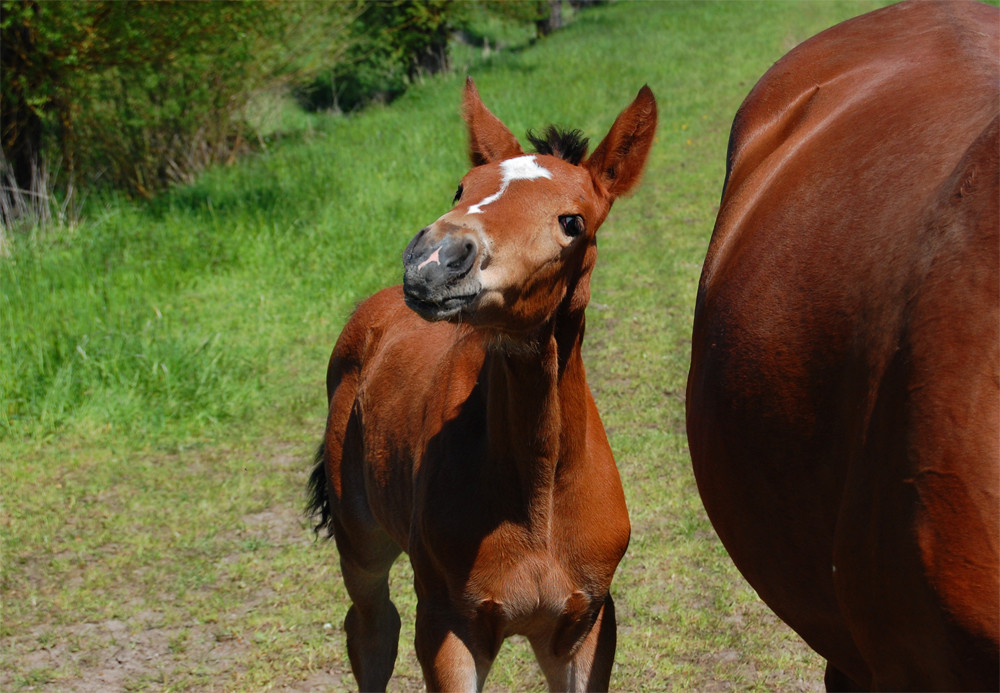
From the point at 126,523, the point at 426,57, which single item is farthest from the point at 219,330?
the point at 426,57

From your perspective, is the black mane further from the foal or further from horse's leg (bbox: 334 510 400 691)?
horse's leg (bbox: 334 510 400 691)

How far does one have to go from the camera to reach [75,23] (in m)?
8.51

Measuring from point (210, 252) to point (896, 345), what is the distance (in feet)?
24.5

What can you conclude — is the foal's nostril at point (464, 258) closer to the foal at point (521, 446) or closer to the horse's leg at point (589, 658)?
the foal at point (521, 446)

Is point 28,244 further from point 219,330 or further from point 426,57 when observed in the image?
point 426,57

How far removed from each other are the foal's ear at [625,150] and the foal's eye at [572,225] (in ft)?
0.96

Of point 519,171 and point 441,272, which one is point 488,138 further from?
point 441,272

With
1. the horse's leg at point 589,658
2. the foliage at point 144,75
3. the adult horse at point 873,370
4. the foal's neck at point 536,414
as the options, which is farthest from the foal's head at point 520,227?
the foliage at point 144,75

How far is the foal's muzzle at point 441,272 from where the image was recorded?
1.85 metres

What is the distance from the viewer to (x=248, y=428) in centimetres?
595

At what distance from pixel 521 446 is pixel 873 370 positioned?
1.08 meters

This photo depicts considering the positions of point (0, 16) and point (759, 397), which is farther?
point (0, 16)

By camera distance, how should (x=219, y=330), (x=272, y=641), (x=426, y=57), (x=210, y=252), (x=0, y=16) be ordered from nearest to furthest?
(x=272, y=641) → (x=219, y=330) → (x=210, y=252) → (x=0, y=16) → (x=426, y=57)

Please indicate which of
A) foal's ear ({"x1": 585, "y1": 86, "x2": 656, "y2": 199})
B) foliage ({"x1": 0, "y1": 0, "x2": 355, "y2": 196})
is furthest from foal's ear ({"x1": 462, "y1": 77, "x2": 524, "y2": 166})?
foliage ({"x1": 0, "y1": 0, "x2": 355, "y2": 196})
